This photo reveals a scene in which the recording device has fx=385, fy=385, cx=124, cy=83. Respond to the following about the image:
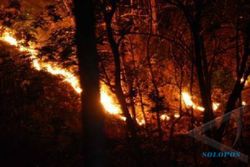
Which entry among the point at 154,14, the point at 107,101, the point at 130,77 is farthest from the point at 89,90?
the point at 107,101

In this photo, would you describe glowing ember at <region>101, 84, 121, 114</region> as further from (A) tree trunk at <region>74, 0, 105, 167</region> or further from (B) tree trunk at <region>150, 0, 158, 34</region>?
(A) tree trunk at <region>74, 0, 105, 167</region>

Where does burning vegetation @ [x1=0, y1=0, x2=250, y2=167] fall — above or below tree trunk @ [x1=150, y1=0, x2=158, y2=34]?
below

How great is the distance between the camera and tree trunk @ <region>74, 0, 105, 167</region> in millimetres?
4750

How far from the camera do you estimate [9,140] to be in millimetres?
12234

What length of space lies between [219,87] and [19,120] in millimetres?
8324

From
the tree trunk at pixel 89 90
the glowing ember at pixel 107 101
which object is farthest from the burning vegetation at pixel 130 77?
the tree trunk at pixel 89 90

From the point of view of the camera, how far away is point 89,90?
4820 mm

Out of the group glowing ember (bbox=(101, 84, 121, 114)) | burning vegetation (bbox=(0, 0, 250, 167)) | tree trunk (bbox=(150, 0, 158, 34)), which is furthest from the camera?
glowing ember (bbox=(101, 84, 121, 114))

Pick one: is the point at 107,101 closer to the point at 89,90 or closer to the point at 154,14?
the point at 154,14

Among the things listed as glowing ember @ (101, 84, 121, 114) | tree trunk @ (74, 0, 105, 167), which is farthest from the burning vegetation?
tree trunk @ (74, 0, 105, 167)

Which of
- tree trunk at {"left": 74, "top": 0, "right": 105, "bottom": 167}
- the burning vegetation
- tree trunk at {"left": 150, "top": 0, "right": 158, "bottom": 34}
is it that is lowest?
tree trunk at {"left": 74, "top": 0, "right": 105, "bottom": 167}

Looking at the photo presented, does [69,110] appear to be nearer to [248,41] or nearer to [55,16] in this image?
[55,16]

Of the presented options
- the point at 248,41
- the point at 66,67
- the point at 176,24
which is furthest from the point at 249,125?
the point at 66,67

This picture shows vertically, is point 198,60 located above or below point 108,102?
below
